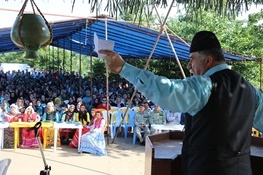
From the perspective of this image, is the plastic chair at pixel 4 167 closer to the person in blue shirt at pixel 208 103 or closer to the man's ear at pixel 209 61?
the person in blue shirt at pixel 208 103

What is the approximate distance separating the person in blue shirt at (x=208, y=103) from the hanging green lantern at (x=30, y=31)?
0.77 metres

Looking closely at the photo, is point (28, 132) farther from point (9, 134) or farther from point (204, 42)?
point (204, 42)

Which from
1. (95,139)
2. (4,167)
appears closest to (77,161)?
(95,139)

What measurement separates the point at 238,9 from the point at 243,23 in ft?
55.7

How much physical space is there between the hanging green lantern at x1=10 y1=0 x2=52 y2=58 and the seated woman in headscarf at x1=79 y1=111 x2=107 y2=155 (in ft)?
17.9

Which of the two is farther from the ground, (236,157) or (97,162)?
(236,157)

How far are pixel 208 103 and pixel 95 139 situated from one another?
6133 millimetres

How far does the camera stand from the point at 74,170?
5840mm

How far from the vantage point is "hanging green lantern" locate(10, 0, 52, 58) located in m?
1.84

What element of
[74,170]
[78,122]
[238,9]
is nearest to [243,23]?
[78,122]

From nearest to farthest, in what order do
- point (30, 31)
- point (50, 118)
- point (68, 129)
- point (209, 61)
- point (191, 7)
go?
point (209, 61) < point (30, 31) < point (191, 7) < point (50, 118) < point (68, 129)

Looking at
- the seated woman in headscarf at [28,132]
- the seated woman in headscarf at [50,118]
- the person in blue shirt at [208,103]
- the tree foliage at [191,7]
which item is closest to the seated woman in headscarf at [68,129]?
the seated woman in headscarf at [50,118]

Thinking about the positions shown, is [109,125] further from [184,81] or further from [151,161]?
[184,81]

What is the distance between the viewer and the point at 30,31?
1840 mm
